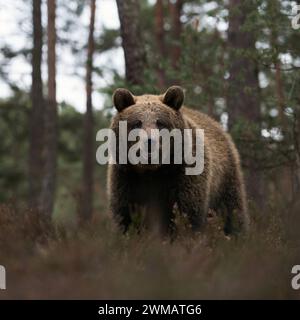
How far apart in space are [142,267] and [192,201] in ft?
7.23

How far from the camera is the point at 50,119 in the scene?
14.2 meters

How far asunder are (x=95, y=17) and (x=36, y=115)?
11.0 feet

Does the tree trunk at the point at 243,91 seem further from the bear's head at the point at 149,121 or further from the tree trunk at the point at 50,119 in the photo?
the tree trunk at the point at 50,119

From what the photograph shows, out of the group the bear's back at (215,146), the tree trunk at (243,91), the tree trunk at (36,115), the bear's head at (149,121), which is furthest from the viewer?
the tree trunk at (36,115)

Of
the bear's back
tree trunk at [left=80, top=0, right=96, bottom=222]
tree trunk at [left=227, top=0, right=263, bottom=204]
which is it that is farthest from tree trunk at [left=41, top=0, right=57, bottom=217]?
the bear's back

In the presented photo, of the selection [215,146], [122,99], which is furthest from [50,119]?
[122,99]

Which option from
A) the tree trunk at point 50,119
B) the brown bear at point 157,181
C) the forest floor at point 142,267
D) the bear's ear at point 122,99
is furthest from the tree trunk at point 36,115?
the forest floor at point 142,267

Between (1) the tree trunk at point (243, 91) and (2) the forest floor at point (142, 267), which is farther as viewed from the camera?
(1) the tree trunk at point (243, 91)

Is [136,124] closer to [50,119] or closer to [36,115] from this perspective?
[50,119]

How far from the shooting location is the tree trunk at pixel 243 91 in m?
11.1

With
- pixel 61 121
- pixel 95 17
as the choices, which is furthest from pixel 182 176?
pixel 61 121

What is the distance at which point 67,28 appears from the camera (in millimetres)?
19641

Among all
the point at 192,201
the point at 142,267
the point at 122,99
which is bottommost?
the point at 142,267

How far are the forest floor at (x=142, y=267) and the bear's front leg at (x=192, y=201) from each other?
93cm
